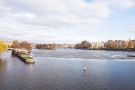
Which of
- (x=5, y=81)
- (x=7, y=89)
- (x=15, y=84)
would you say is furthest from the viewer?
(x=5, y=81)

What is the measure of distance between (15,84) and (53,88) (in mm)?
6596

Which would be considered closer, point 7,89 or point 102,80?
point 7,89

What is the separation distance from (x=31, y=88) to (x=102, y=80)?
13255 millimetres

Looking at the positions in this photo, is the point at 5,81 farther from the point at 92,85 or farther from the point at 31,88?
the point at 92,85

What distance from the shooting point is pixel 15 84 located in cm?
3859

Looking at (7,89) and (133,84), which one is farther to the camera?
(133,84)

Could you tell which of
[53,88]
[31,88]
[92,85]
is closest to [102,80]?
[92,85]

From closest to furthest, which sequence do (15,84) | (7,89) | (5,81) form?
(7,89)
(15,84)
(5,81)

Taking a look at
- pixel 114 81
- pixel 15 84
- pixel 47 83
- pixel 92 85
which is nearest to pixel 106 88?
pixel 92 85

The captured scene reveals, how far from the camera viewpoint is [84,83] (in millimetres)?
40188

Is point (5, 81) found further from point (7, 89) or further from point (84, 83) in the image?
point (84, 83)

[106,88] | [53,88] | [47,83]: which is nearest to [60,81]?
[47,83]

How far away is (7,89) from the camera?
115 feet

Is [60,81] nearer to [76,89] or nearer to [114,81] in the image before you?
[76,89]
